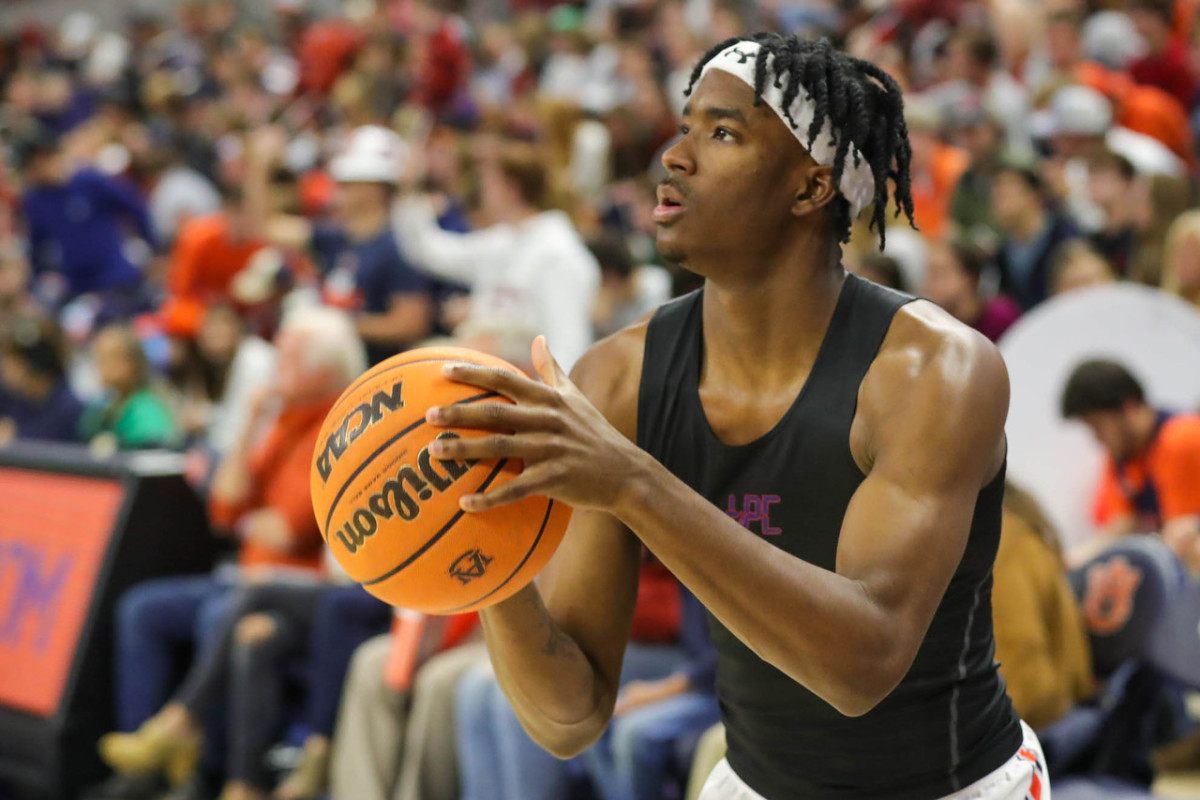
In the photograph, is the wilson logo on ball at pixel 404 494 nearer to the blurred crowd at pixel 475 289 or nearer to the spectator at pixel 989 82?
the blurred crowd at pixel 475 289

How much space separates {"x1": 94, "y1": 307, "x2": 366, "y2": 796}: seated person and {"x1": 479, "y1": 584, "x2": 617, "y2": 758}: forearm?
11.3 ft

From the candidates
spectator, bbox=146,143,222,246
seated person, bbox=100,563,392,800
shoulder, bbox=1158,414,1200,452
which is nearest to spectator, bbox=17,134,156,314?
spectator, bbox=146,143,222,246

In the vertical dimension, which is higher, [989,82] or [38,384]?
[989,82]

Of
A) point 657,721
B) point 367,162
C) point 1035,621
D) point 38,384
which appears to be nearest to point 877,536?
point 1035,621

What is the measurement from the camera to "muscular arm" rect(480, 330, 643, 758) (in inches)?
78.4

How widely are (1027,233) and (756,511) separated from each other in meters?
4.97

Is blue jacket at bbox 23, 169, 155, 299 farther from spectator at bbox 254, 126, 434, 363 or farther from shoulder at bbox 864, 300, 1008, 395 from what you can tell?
shoulder at bbox 864, 300, 1008, 395

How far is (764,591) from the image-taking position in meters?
1.62

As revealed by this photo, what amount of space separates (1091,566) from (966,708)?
7.03 feet

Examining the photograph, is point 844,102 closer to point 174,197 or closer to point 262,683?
point 262,683

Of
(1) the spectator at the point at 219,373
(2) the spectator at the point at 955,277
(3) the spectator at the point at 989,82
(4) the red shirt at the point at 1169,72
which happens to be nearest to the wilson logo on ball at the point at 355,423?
(2) the spectator at the point at 955,277

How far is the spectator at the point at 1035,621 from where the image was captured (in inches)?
140

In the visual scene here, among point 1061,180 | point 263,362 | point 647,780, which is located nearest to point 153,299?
point 263,362

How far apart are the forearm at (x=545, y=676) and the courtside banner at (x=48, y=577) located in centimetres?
399
